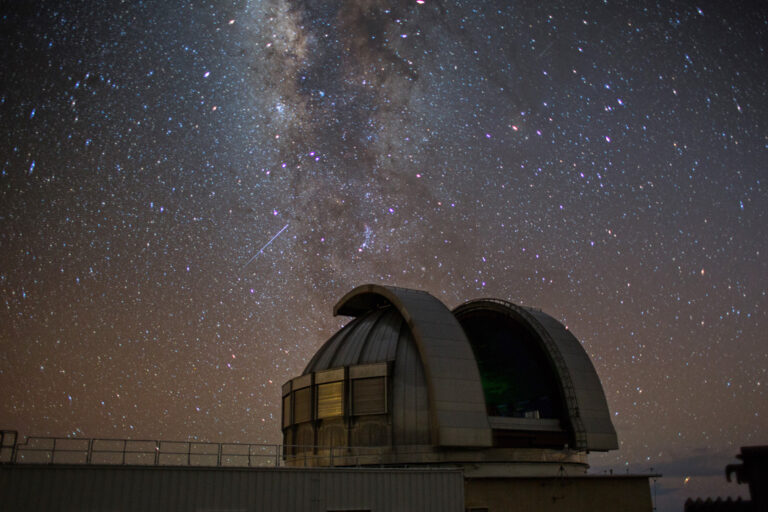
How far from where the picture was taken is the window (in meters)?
20.4

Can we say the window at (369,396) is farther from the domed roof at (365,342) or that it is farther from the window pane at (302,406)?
the window pane at (302,406)

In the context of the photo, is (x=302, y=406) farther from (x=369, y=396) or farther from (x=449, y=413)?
(x=449, y=413)

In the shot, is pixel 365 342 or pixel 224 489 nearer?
pixel 224 489

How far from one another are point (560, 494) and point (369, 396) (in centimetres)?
697

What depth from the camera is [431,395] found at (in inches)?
763

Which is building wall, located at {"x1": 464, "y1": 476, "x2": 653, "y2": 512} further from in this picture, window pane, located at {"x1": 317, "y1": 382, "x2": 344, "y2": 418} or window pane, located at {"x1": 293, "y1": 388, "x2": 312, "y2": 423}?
window pane, located at {"x1": 293, "y1": 388, "x2": 312, "y2": 423}

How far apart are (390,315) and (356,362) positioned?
106 inches

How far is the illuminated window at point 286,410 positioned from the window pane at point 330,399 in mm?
2136

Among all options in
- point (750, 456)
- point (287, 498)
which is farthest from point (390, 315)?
point (750, 456)

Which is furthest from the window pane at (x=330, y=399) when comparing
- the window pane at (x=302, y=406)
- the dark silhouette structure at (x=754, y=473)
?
the dark silhouette structure at (x=754, y=473)

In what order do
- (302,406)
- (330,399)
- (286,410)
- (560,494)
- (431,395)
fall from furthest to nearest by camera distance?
(286,410) < (302,406) < (330,399) < (560,494) < (431,395)

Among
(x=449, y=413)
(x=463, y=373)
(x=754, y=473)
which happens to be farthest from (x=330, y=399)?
(x=754, y=473)

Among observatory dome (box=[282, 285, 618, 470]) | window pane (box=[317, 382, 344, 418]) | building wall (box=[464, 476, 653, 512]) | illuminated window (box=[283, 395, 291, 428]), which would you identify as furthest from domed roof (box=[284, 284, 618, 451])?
building wall (box=[464, 476, 653, 512])

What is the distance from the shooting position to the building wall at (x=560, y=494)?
1852 cm
